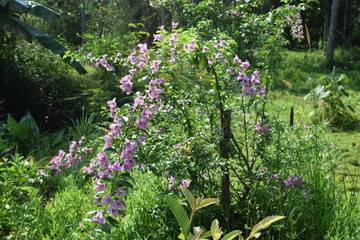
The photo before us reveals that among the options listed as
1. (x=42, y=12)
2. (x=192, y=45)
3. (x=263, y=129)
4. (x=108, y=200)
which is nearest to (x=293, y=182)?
(x=263, y=129)

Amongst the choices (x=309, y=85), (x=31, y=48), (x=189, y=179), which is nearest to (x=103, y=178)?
(x=189, y=179)

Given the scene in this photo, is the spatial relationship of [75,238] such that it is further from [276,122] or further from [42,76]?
[42,76]

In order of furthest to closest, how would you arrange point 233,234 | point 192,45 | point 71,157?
point 71,157 → point 192,45 → point 233,234

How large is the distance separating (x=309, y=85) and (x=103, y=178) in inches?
340

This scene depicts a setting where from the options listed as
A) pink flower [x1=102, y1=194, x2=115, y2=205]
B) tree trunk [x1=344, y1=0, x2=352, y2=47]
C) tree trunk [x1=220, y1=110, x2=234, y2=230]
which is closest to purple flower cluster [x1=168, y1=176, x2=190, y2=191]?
tree trunk [x1=220, y1=110, x2=234, y2=230]

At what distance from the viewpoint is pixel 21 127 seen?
18.8ft

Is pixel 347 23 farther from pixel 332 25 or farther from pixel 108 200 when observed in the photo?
pixel 108 200

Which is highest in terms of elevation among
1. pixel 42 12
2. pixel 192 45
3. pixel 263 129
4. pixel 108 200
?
pixel 42 12

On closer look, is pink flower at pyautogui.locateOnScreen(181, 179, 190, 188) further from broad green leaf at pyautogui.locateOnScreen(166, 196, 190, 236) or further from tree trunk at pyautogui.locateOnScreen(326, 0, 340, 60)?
tree trunk at pyautogui.locateOnScreen(326, 0, 340, 60)

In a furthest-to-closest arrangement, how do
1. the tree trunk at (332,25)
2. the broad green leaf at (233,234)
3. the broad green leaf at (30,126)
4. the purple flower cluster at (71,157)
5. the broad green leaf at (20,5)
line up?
the tree trunk at (332,25), the broad green leaf at (20,5), the broad green leaf at (30,126), the purple flower cluster at (71,157), the broad green leaf at (233,234)

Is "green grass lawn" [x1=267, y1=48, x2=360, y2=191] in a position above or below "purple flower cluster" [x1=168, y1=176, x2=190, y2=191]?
below

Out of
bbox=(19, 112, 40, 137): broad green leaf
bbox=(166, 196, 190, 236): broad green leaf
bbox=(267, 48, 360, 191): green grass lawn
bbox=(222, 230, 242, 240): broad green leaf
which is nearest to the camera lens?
bbox=(166, 196, 190, 236): broad green leaf

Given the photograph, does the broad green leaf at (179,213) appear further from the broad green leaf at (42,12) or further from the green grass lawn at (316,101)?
the broad green leaf at (42,12)

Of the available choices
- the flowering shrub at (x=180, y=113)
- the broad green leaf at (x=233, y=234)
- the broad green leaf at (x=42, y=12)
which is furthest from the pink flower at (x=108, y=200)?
the broad green leaf at (x=42, y=12)
